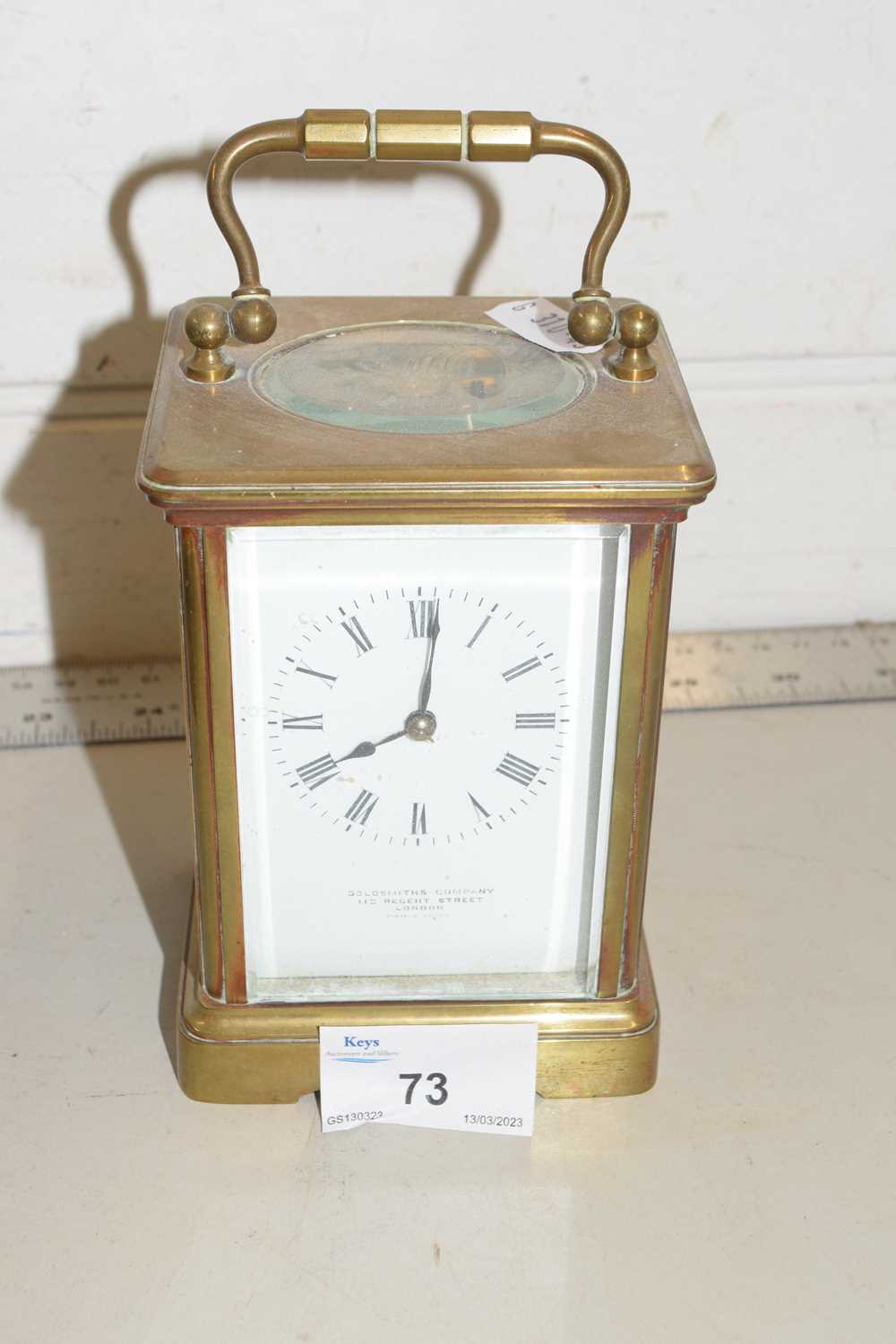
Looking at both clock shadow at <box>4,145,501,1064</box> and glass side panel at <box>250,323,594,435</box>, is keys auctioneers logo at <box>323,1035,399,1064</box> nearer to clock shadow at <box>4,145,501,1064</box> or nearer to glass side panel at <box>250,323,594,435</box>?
clock shadow at <box>4,145,501,1064</box>

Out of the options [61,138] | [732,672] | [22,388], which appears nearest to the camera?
[61,138]

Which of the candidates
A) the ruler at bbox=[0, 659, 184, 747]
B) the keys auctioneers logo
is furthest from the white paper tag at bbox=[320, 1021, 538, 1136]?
the ruler at bbox=[0, 659, 184, 747]

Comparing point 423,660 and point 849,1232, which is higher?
point 423,660

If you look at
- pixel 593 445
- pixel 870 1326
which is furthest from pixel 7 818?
pixel 870 1326

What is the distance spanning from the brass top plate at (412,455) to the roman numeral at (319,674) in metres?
0.12

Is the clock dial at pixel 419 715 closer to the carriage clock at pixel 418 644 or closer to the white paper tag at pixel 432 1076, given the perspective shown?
the carriage clock at pixel 418 644

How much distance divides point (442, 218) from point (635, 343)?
18.1 inches

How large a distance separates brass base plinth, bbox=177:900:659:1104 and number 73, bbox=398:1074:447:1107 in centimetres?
4

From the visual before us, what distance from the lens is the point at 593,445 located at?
0.88m

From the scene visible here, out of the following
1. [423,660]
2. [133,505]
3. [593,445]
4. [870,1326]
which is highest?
[593,445]

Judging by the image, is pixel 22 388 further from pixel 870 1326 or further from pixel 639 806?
pixel 870 1326

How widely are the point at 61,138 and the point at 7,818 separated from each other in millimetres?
552

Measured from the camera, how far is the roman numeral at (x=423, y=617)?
92cm

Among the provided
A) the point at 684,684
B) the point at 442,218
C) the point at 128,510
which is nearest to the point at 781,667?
the point at 684,684
